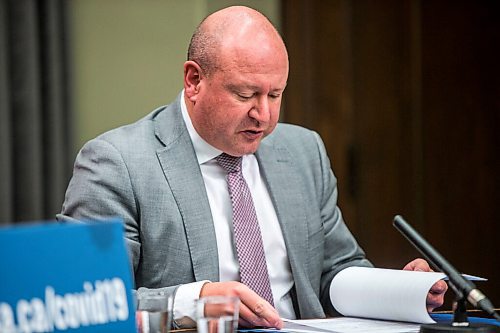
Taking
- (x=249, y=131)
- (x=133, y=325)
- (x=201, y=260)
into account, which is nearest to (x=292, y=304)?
(x=201, y=260)

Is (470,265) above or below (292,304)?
below

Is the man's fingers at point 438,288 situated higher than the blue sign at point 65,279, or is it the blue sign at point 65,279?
the blue sign at point 65,279

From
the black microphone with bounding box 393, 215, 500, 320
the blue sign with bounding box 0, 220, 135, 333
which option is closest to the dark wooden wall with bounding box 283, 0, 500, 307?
the black microphone with bounding box 393, 215, 500, 320

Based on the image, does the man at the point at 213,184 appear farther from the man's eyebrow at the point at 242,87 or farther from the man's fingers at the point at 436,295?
the man's fingers at the point at 436,295

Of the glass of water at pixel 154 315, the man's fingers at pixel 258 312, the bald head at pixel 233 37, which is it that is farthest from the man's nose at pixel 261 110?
the glass of water at pixel 154 315

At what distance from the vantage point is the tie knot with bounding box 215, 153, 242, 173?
2352mm

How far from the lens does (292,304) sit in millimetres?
2377

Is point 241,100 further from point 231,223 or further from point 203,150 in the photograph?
point 231,223

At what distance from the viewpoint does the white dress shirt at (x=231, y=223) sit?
7.48 ft

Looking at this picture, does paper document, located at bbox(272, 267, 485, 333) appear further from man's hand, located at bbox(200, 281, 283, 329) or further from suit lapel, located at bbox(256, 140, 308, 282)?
suit lapel, located at bbox(256, 140, 308, 282)

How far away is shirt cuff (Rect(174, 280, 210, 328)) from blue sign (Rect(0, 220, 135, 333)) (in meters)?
0.61

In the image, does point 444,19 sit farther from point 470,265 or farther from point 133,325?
point 133,325

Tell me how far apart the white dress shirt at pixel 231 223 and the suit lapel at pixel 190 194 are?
0.11 ft

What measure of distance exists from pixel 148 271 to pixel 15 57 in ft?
4.66
